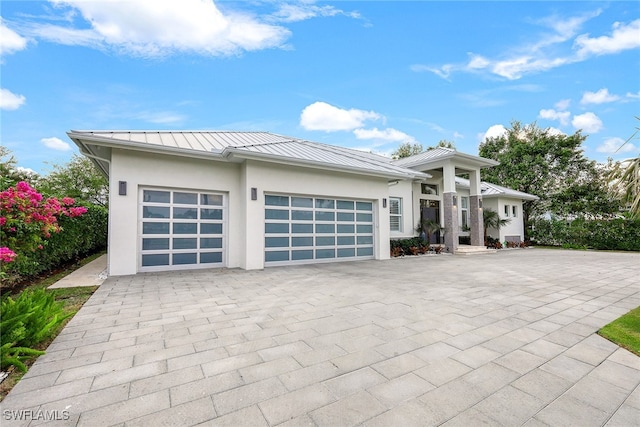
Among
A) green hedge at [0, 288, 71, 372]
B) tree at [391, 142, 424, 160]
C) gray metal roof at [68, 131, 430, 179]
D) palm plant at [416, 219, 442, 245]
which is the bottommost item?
green hedge at [0, 288, 71, 372]

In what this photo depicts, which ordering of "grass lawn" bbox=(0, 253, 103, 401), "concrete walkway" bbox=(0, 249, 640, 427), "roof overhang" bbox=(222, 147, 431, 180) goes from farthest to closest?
"roof overhang" bbox=(222, 147, 431, 180) < "grass lawn" bbox=(0, 253, 103, 401) < "concrete walkway" bbox=(0, 249, 640, 427)

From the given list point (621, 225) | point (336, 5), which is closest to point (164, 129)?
point (336, 5)

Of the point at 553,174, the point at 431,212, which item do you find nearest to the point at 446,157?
the point at 431,212

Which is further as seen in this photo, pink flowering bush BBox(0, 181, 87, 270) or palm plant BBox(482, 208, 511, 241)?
palm plant BBox(482, 208, 511, 241)

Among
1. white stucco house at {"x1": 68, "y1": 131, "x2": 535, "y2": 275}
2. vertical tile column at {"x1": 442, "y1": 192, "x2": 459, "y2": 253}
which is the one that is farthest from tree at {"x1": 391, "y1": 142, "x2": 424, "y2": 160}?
white stucco house at {"x1": 68, "y1": 131, "x2": 535, "y2": 275}

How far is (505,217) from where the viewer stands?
719 inches

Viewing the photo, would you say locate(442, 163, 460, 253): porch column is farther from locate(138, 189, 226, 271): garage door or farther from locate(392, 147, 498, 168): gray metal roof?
locate(138, 189, 226, 271): garage door

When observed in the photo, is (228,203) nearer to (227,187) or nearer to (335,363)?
(227,187)

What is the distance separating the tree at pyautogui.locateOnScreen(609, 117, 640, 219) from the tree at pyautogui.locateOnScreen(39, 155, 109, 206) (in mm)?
25898

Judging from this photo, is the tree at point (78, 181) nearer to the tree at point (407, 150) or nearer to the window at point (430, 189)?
the window at point (430, 189)

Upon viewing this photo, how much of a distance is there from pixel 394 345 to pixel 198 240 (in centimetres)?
713

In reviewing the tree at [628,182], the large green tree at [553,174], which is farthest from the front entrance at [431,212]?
the tree at [628,182]

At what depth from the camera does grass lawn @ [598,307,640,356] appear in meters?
3.09

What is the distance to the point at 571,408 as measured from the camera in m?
1.99
